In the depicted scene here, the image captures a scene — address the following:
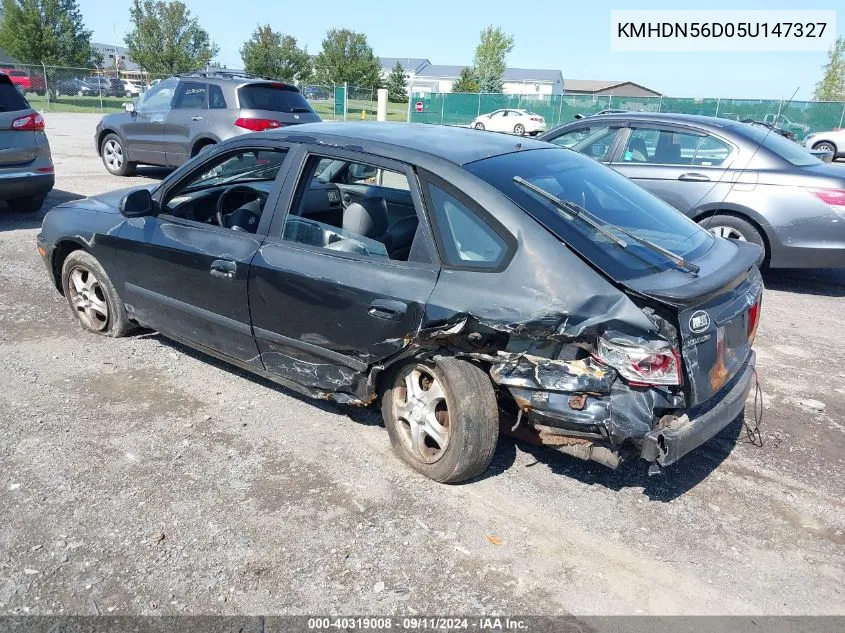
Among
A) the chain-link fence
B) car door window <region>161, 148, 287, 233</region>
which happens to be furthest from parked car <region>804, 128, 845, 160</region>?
car door window <region>161, 148, 287, 233</region>

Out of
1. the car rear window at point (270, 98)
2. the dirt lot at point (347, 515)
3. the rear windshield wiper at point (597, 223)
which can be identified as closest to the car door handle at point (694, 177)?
the dirt lot at point (347, 515)

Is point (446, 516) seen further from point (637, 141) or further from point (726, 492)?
point (637, 141)

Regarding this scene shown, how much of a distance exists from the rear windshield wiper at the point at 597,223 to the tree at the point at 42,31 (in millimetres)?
48510

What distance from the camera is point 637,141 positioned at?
760cm

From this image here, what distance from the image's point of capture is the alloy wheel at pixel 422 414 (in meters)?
3.41

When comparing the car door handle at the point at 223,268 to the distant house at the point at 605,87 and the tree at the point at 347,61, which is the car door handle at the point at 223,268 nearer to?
the tree at the point at 347,61

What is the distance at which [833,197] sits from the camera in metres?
6.61

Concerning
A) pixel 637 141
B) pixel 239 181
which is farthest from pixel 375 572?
pixel 637 141

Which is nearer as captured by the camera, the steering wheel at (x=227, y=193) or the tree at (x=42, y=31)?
the steering wheel at (x=227, y=193)

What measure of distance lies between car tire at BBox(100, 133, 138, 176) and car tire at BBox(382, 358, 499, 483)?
35.7ft

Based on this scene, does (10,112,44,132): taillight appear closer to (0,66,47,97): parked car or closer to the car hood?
the car hood

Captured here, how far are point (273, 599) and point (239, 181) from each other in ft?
10.0

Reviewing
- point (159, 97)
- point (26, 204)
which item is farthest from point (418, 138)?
point (159, 97)

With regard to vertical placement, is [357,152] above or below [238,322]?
above
